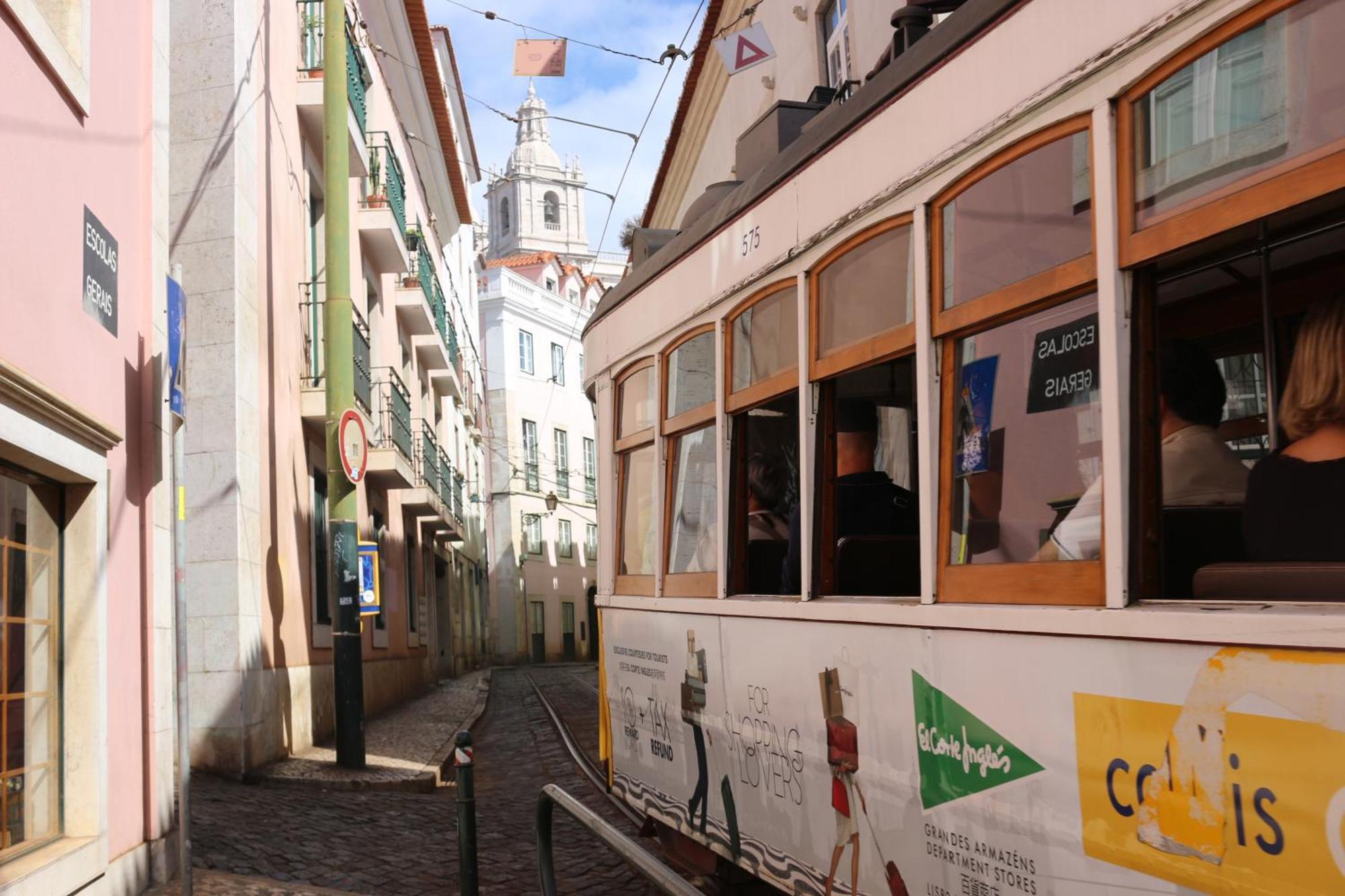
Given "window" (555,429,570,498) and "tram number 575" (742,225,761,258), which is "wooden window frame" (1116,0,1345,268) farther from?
"window" (555,429,570,498)

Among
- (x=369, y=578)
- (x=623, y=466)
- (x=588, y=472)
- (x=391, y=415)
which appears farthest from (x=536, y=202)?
(x=623, y=466)

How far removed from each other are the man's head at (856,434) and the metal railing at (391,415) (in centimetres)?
1363

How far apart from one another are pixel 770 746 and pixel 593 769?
25.1 ft

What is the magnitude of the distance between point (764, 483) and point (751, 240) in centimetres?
88

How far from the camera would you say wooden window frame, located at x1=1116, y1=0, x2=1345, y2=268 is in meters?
2.51

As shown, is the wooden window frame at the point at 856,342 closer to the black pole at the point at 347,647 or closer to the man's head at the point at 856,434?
the man's head at the point at 856,434

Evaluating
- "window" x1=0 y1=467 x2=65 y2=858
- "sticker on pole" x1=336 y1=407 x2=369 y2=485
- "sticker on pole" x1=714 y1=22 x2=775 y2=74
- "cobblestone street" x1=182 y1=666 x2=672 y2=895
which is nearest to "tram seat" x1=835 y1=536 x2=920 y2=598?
"cobblestone street" x1=182 y1=666 x2=672 y2=895

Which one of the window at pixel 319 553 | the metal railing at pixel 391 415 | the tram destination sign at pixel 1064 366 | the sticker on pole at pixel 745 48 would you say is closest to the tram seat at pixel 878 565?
the tram destination sign at pixel 1064 366

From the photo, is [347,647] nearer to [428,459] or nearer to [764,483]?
[764,483]

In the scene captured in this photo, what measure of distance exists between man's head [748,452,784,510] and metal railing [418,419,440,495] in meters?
18.0

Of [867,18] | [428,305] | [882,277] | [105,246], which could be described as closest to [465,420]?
[428,305]

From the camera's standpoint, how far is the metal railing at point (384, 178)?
63.6ft

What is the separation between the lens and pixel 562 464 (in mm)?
52688

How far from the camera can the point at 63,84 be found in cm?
593
